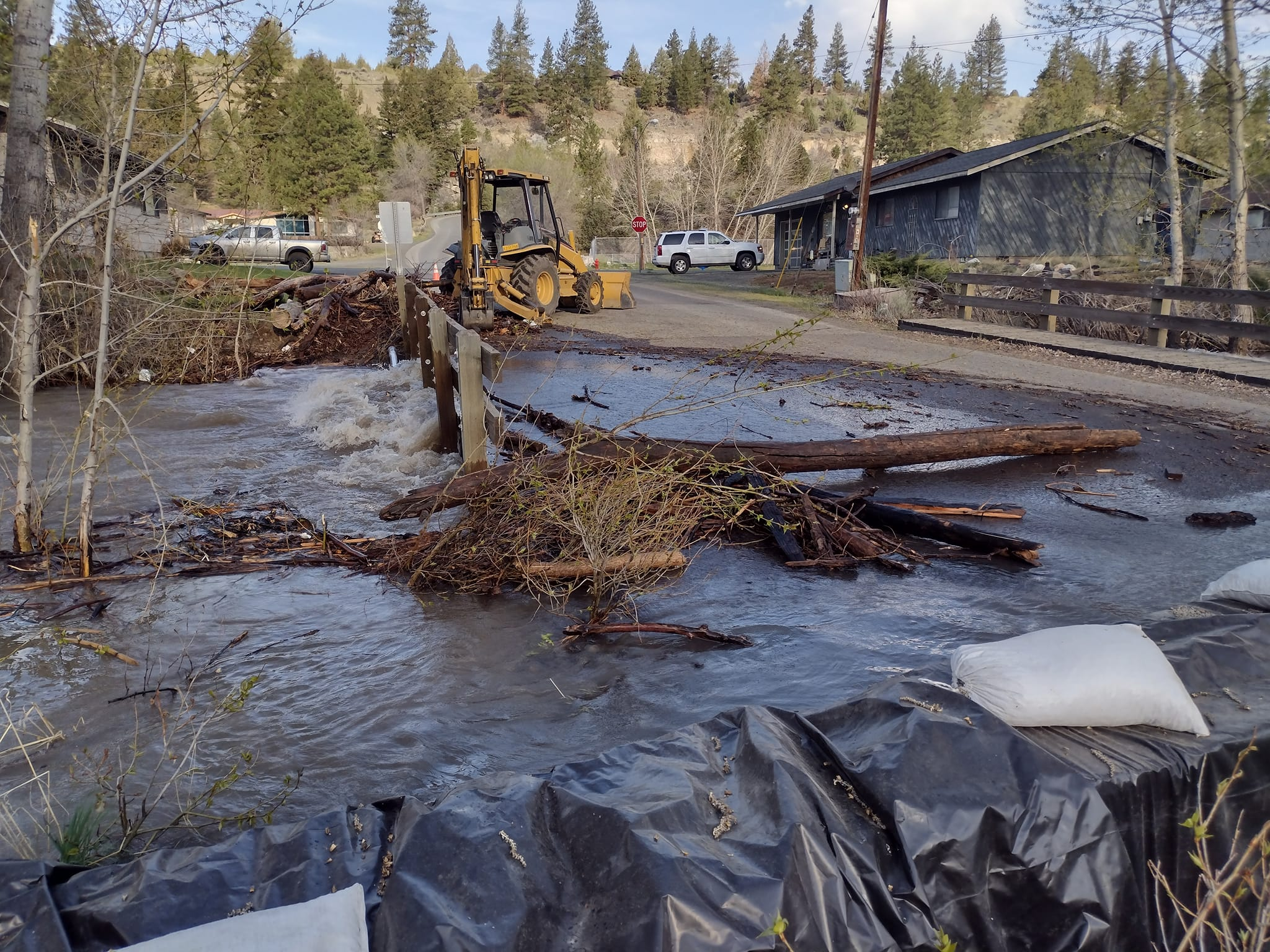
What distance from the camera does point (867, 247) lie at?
134ft

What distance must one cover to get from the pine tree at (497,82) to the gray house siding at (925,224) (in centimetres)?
10041

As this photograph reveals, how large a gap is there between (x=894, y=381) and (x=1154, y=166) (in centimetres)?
2647

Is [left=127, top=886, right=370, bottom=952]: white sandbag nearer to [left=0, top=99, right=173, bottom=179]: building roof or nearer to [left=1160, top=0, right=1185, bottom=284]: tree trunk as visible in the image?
[left=0, top=99, right=173, bottom=179]: building roof

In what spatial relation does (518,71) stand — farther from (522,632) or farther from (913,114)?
(522,632)

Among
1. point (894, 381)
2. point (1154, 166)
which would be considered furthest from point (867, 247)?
point (894, 381)

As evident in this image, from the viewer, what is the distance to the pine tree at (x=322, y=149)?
6159cm

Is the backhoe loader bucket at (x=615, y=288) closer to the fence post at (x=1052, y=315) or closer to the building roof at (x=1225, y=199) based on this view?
the fence post at (x=1052, y=315)

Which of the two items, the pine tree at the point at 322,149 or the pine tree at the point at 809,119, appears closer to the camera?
the pine tree at the point at 322,149

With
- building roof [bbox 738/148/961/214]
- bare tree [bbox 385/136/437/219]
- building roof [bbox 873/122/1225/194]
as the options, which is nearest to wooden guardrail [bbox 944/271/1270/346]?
building roof [bbox 873/122/1225/194]

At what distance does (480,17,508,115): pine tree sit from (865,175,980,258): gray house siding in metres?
100

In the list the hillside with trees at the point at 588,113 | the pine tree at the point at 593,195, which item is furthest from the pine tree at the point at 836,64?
the pine tree at the point at 593,195

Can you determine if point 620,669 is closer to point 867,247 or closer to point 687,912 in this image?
point 687,912

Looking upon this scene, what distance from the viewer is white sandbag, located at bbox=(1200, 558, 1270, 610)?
3.78 metres

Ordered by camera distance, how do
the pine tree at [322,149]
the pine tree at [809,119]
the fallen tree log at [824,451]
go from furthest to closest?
the pine tree at [809,119]
the pine tree at [322,149]
the fallen tree log at [824,451]
